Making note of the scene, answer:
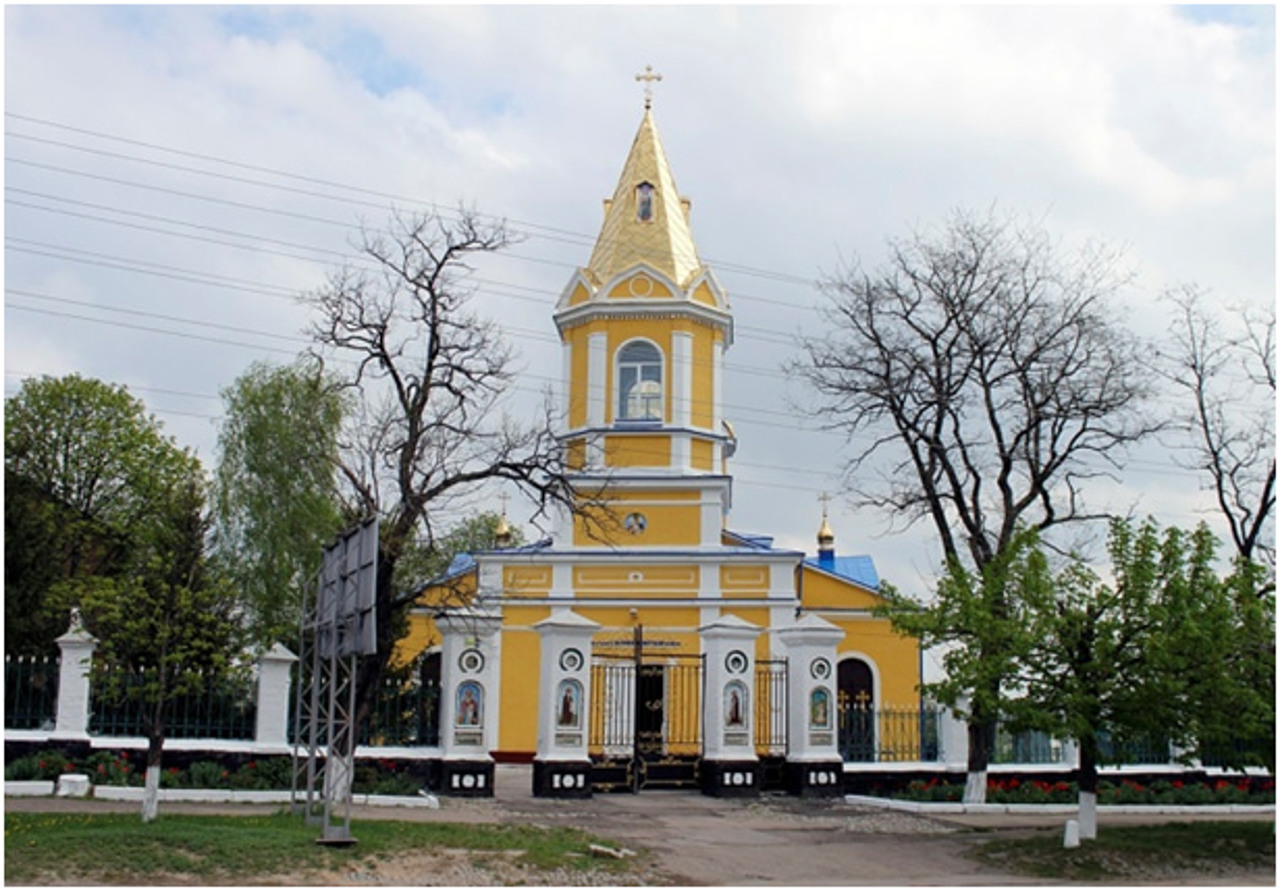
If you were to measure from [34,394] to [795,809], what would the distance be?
27.1m

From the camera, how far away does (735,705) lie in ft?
76.7

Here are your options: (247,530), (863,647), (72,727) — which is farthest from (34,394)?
(863,647)

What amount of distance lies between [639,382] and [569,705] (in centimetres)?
1135

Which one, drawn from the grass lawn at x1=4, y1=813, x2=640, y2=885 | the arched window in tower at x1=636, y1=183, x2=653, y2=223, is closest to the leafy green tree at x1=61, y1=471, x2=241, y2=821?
the grass lawn at x1=4, y1=813, x2=640, y2=885

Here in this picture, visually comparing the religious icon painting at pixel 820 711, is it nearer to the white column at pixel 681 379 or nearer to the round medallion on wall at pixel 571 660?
the round medallion on wall at pixel 571 660

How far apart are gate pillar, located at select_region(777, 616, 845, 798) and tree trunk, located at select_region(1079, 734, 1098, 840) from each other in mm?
6916

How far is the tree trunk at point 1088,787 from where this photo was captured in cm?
1636

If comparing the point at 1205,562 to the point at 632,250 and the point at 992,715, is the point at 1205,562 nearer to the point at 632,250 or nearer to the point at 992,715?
the point at 992,715

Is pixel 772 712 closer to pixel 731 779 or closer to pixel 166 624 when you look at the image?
pixel 731 779

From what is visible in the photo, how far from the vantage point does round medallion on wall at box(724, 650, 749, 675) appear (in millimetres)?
23516

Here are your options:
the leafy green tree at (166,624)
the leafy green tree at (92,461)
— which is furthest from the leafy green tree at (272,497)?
the leafy green tree at (166,624)

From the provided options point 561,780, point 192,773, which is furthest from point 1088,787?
point 192,773

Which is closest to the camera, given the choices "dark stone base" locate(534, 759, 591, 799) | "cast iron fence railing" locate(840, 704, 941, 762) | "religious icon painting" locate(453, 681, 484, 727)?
"dark stone base" locate(534, 759, 591, 799)

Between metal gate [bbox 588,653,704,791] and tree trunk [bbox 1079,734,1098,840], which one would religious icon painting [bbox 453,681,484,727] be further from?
tree trunk [bbox 1079,734,1098,840]
